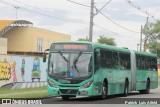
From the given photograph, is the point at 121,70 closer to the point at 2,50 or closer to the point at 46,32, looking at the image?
the point at 2,50

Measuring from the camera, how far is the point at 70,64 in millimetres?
25844

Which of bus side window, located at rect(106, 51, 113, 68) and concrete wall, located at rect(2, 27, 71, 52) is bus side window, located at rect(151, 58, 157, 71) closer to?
bus side window, located at rect(106, 51, 113, 68)

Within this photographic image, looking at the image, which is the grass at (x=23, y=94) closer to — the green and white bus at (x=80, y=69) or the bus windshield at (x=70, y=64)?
the green and white bus at (x=80, y=69)

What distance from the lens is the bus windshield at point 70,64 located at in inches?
1017

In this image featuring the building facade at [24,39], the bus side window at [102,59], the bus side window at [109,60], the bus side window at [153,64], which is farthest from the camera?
the building facade at [24,39]

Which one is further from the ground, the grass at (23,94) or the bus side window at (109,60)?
the bus side window at (109,60)

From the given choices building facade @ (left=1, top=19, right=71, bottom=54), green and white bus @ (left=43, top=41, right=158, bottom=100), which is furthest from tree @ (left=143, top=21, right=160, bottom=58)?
green and white bus @ (left=43, top=41, right=158, bottom=100)

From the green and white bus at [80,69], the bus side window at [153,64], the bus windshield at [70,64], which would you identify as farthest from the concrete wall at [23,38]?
the bus windshield at [70,64]

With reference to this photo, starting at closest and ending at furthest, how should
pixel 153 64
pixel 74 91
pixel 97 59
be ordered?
pixel 74 91, pixel 97 59, pixel 153 64

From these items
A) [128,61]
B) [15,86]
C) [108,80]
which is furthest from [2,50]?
[108,80]

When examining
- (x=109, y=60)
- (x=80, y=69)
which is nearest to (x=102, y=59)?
(x=109, y=60)

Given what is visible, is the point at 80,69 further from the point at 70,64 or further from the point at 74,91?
the point at 74,91

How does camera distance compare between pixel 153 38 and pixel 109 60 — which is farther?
pixel 153 38

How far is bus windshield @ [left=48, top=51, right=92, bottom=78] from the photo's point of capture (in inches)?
1017
